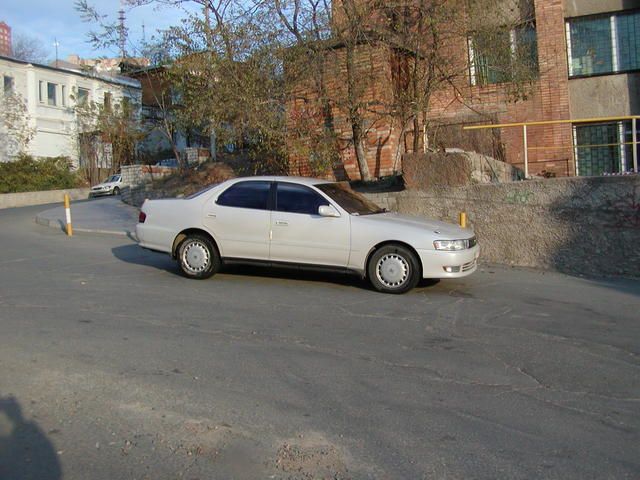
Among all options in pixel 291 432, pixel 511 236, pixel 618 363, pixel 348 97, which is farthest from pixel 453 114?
pixel 291 432

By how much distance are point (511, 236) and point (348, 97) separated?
414 cm

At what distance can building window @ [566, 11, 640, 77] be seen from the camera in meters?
17.3

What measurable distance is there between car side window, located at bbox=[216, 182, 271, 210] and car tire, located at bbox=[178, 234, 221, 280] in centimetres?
64

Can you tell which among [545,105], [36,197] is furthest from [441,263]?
[36,197]

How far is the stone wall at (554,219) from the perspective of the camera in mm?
10875

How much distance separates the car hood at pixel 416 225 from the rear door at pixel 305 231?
403 mm

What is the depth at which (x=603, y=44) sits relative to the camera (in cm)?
1759

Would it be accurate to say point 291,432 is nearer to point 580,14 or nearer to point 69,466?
point 69,466

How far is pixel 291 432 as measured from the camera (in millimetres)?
4250

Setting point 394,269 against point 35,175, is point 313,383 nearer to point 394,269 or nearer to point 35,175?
point 394,269

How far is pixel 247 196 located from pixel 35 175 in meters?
28.4

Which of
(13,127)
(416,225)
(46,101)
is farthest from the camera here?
(46,101)

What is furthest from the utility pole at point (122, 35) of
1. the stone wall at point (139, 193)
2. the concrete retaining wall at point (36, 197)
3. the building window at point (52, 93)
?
the building window at point (52, 93)

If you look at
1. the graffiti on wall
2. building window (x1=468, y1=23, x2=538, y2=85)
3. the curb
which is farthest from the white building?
the graffiti on wall
